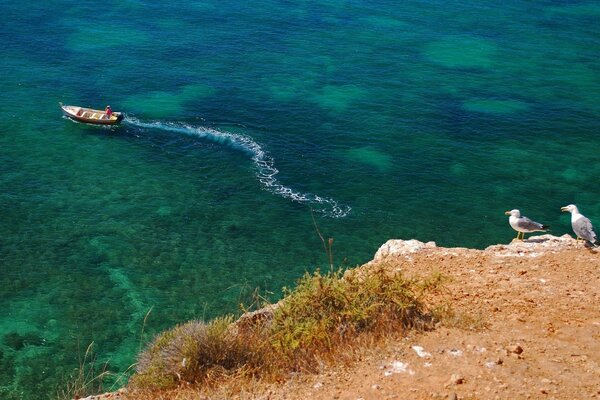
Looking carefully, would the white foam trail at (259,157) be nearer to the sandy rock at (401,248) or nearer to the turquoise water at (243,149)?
the turquoise water at (243,149)

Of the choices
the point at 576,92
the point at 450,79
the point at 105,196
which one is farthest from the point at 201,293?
the point at 576,92

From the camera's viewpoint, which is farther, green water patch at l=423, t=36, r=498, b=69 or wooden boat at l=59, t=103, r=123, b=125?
green water patch at l=423, t=36, r=498, b=69

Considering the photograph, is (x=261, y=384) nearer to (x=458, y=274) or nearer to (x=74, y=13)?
(x=458, y=274)

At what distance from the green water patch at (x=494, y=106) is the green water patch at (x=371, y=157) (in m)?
11.2

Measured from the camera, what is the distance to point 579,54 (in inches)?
2559

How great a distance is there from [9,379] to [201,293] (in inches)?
372

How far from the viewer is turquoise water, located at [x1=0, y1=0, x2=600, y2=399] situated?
31766mm

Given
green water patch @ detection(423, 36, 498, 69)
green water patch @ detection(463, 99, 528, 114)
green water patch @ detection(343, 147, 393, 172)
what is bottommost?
green water patch @ detection(343, 147, 393, 172)

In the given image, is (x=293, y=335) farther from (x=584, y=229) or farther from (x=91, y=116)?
(x=91, y=116)

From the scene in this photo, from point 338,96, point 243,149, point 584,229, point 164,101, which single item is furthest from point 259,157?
point 584,229

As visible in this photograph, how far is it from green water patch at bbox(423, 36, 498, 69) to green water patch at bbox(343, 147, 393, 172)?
19497 mm

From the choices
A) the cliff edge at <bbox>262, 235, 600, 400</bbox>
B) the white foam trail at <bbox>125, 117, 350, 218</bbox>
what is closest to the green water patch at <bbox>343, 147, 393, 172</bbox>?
the white foam trail at <bbox>125, 117, 350, 218</bbox>

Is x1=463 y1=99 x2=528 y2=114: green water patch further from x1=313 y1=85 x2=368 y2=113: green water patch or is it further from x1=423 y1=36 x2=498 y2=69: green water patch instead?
x1=313 y1=85 x2=368 y2=113: green water patch

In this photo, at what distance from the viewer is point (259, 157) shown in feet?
147
